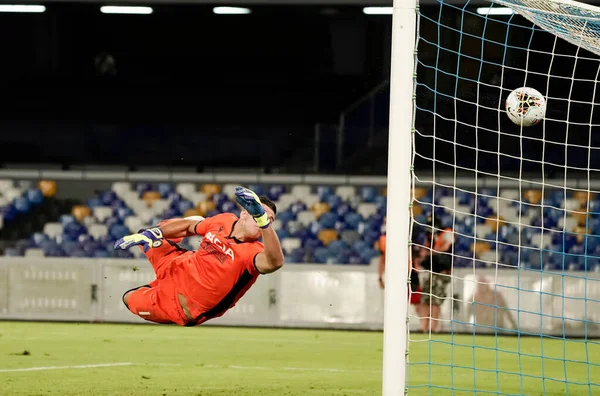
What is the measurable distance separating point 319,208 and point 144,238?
24.1 ft

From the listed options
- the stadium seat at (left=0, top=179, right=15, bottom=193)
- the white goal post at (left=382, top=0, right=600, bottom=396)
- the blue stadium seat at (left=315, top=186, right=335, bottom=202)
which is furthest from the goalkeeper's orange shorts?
the stadium seat at (left=0, top=179, right=15, bottom=193)

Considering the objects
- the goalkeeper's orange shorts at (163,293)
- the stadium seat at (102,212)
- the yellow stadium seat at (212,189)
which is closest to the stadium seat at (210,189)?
the yellow stadium seat at (212,189)

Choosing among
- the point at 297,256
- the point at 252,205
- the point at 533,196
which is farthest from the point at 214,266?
the point at 533,196

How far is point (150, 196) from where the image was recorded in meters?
13.7

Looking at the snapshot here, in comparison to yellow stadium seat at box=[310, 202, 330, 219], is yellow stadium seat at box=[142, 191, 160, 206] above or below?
above

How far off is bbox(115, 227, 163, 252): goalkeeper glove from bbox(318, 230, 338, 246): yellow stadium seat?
6.90 meters

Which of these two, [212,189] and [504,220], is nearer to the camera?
[504,220]

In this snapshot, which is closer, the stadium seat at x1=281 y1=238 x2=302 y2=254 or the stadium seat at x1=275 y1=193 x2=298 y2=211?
the stadium seat at x1=281 y1=238 x2=302 y2=254

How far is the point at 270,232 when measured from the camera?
19.3 feet

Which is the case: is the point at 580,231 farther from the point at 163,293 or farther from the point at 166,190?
the point at 163,293

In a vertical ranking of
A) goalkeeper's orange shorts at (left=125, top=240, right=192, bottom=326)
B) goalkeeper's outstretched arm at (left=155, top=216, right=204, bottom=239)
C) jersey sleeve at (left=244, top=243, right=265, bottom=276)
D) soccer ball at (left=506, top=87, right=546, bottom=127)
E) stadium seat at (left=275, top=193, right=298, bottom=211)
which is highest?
soccer ball at (left=506, top=87, right=546, bottom=127)

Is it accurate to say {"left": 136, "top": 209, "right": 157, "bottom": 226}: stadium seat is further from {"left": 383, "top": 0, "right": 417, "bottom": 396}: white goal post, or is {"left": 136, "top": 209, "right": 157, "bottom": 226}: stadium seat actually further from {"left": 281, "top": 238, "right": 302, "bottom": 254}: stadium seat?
{"left": 383, "top": 0, "right": 417, "bottom": 396}: white goal post

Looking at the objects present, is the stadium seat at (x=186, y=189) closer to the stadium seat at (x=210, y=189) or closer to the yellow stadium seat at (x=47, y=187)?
the stadium seat at (x=210, y=189)

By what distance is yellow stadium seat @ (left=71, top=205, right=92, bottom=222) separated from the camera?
13.6 meters
